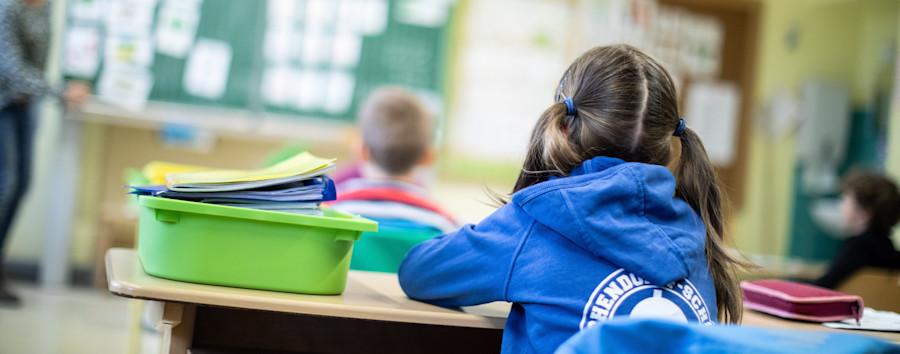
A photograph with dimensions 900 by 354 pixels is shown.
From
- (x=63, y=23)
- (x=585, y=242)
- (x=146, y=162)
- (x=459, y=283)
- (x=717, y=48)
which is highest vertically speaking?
(x=717, y=48)

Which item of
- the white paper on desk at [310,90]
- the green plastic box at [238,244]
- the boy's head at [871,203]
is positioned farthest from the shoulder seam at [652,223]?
the white paper on desk at [310,90]

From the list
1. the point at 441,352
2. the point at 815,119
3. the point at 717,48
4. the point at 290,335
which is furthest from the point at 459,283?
the point at 815,119

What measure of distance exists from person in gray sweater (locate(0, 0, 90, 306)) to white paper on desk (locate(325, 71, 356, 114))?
55.4 inches

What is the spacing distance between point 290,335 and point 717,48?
4.38 m

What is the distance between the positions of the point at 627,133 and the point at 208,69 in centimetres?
342

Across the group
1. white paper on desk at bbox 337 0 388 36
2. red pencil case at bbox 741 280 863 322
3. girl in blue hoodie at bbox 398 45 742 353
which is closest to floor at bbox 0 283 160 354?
girl in blue hoodie at bbox 398 45 742 353

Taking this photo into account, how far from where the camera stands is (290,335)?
1.52 metres

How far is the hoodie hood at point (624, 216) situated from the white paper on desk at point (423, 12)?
11.4ft

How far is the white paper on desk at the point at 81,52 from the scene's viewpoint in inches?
159

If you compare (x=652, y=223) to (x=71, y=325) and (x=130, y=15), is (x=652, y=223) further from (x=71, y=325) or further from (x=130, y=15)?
(x=130, y=15)

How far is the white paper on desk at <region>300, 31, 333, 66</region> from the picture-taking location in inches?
171

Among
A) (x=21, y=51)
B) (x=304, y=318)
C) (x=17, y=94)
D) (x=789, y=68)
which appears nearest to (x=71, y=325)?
(x=17, y=94)

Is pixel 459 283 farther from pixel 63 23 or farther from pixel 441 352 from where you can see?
pixel 63 23

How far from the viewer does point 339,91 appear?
14.4 ft
